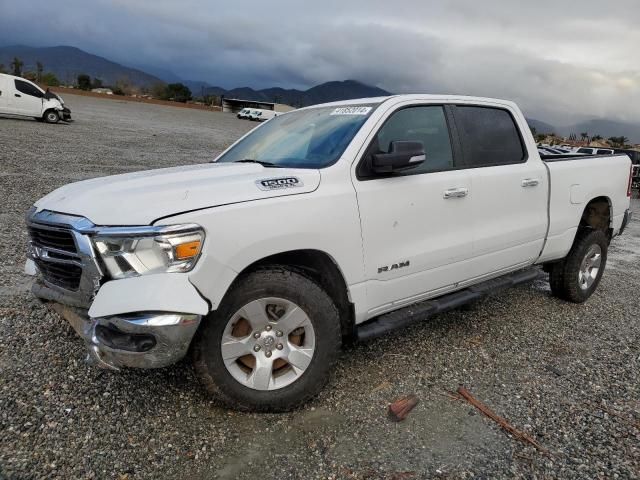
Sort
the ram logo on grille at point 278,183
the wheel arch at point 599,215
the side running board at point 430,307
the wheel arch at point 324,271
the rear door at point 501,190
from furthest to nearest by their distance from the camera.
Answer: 1. the wheel arch at point 599,215
2. the rear door at point 501,190
3. the side running board at point 430,307
4. the wheel arch at point 324,271
5. the ram logo on grille at point 278,183

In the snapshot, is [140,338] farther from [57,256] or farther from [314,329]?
[314,329]

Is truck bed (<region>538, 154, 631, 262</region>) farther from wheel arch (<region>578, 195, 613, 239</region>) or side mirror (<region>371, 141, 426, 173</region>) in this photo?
side mirror (<region>371, 141, 426, 173</region>)

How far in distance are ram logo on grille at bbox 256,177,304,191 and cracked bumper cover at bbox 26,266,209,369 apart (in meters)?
0.72

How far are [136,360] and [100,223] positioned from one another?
28.3 inches

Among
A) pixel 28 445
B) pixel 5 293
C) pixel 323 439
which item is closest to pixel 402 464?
pixel 323 439

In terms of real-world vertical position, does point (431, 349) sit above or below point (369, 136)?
below

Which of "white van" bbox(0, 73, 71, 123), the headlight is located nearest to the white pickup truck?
the headlight

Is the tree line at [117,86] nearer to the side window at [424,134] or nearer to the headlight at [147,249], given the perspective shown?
the side window at [424,134]

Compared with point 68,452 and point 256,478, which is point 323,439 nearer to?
point 256,478

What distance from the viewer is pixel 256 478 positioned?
8.15 ft

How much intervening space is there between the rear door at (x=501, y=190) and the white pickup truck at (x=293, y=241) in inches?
0.7

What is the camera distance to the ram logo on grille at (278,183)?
2.90 m

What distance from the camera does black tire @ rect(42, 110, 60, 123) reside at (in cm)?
2042

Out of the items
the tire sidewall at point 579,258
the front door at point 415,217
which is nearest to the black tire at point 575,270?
the tire sidewall at point 579,258
